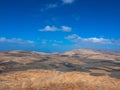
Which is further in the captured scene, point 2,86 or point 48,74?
point 48,74

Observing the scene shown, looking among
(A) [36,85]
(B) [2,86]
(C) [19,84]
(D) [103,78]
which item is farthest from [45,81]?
(D) [103,78]

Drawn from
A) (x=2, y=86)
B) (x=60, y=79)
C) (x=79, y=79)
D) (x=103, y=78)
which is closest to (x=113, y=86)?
(x=103, y=78)

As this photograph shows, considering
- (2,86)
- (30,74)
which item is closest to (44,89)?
(2,86)

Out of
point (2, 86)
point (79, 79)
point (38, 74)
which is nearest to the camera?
point (2, 86)

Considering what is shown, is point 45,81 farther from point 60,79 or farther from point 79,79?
point 79,79

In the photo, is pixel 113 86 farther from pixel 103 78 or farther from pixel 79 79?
pixel 79 79

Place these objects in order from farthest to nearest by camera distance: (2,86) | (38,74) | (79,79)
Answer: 1. (38,74)
2. (79,79)
3. (2,86)

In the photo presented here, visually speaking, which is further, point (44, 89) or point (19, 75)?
point (19, 75)
